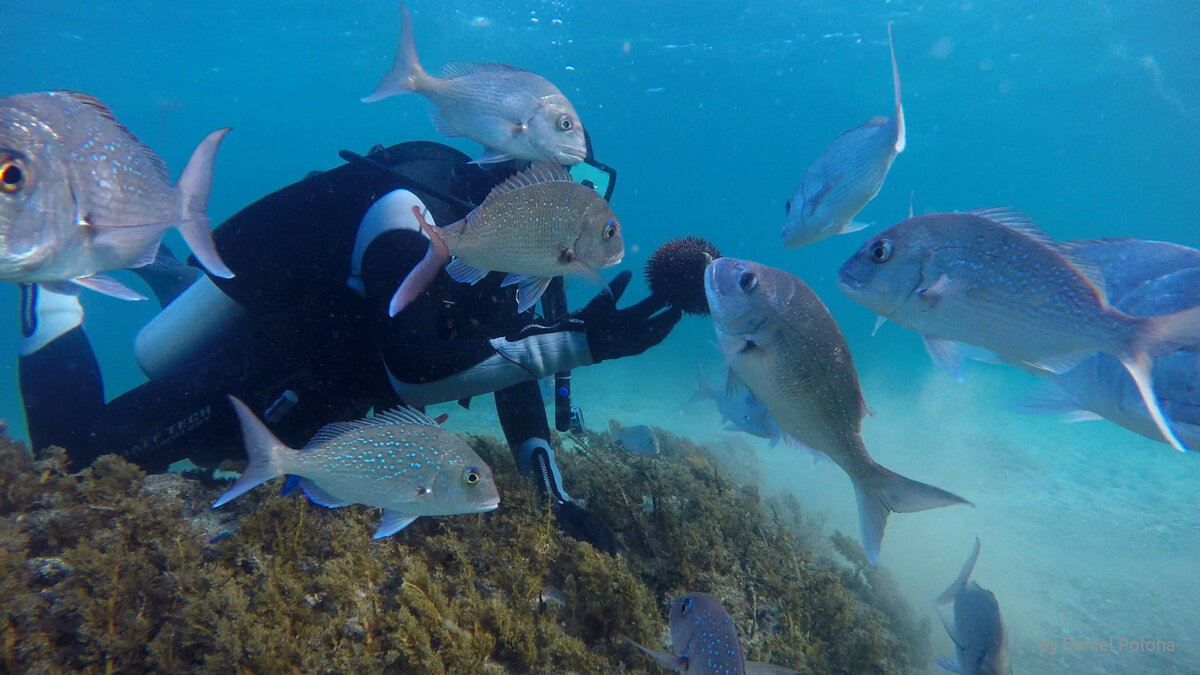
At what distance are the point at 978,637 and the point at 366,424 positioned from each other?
453 cm

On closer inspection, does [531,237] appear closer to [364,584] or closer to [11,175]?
[11,175]

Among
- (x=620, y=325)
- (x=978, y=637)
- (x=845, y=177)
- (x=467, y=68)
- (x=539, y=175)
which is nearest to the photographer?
(x=539, y=175)

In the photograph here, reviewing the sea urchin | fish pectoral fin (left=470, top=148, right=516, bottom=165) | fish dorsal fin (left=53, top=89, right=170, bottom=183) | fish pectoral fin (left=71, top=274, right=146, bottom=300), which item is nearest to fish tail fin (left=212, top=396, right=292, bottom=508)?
fish pectoral fin (left=71, top=274, right=146, bottom=300)

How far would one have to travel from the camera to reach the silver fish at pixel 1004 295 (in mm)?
1917

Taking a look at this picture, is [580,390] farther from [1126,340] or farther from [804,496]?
[1126,340]

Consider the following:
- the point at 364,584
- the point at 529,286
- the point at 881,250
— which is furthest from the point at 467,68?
the point at 364,584

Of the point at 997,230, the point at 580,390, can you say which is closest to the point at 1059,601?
the point at 997,230

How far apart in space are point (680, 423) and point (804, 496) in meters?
5.65

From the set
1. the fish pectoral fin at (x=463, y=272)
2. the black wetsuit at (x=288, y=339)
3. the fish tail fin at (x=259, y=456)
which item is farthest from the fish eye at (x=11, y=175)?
the black wetsuit at (x=288, y=339)

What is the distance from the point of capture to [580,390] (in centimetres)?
1933

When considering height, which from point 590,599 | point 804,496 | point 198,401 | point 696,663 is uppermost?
point 198,401

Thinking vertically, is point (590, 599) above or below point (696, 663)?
below

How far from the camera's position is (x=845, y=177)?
8.83 ft

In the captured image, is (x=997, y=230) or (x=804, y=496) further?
(x=804, y=496)
